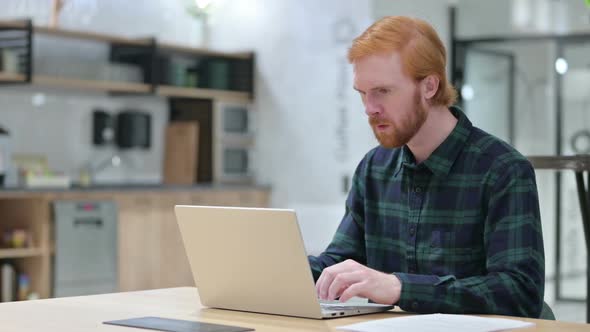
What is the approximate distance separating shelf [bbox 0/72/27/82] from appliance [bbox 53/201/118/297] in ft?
3.06

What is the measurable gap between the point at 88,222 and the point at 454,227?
4.79 meters

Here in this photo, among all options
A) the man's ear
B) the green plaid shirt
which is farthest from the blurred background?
the man's ear

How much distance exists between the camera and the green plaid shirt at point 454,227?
191cm

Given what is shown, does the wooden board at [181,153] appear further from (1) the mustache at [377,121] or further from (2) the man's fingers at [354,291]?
(2) the man's fingers at [354,291]

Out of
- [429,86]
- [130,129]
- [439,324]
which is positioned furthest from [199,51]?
[439,324]

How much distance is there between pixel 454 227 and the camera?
6.96 ft

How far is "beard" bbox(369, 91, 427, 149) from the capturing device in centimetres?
210

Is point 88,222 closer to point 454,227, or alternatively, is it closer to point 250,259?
point 454,227

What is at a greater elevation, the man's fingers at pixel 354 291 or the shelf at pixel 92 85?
the shelf at pixel 92 85

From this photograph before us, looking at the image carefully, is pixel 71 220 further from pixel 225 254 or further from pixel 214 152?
pixel 225 254

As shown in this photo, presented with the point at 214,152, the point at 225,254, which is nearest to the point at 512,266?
the point at 225,254

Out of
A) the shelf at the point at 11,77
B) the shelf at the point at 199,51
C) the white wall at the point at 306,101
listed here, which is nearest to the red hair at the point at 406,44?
the shelf at the point at 11,77

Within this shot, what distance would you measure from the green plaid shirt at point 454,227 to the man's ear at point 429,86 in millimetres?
98

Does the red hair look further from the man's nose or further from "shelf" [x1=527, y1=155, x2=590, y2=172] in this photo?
"shelf" [x1=527, y1=155, x2=590, y2=172]
